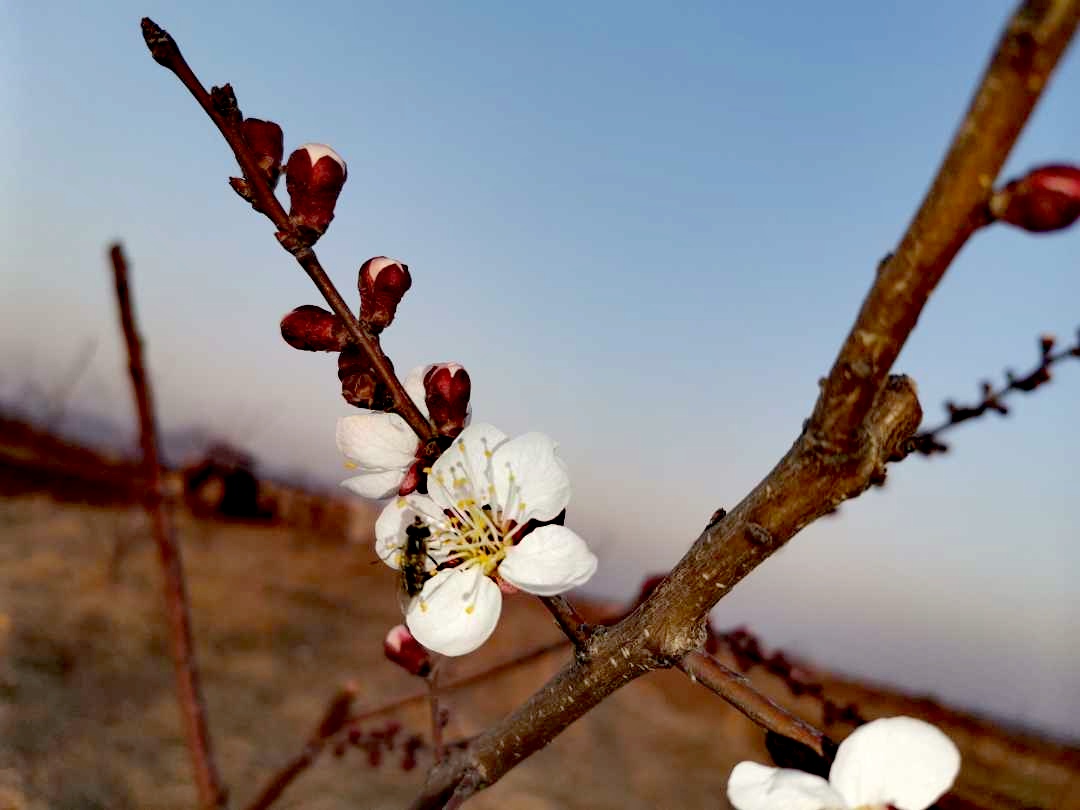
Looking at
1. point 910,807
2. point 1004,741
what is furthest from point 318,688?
point 910,807

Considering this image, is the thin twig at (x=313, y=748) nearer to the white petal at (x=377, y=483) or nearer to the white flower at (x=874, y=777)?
the white petal at (x=377, y=483)

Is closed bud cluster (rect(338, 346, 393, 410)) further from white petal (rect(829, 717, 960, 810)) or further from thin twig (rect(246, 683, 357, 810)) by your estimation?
thin twig (rect(246, 683, 357, 810))

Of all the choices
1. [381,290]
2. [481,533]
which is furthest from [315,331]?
[481,533]

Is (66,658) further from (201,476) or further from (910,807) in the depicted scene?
(910,807)

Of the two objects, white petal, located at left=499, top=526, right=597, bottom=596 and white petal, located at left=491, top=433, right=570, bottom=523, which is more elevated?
white petal, located at left=491, top=433, right=570, bottom=523

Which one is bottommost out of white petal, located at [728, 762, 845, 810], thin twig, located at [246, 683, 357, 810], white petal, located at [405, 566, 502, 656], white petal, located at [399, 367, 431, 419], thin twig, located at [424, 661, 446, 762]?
thin twig, located at [246, 683, 357, 810]

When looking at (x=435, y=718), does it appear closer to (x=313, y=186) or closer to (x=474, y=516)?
(x=474, y=516)

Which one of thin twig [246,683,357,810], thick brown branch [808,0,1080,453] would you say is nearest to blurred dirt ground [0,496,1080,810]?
thin twig [246,683,357,810]
